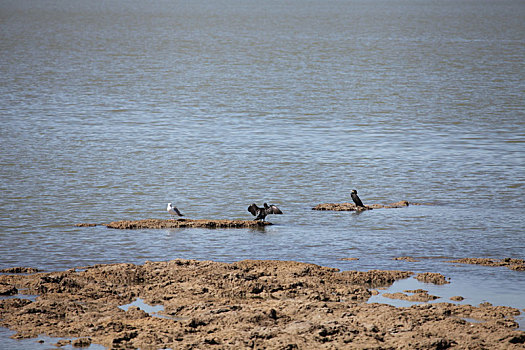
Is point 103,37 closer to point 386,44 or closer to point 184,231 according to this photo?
point 386,44

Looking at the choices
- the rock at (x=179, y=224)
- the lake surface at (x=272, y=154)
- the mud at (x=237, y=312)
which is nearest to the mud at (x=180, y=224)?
the rock at (x=179, y=224)

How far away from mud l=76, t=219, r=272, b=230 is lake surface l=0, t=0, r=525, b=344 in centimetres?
34

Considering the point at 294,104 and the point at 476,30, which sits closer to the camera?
the point at 294,104

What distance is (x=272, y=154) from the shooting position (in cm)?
2684

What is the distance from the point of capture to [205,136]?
30.8m

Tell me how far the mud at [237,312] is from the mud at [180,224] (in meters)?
3.65

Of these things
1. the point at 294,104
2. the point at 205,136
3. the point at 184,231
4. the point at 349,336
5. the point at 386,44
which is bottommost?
the point at 349,336

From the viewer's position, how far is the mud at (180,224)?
1695cm

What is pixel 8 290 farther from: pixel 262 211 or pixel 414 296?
pixel 262 211

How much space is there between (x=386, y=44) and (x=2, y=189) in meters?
56.8

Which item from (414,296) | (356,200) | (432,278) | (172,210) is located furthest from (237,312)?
(356,200)

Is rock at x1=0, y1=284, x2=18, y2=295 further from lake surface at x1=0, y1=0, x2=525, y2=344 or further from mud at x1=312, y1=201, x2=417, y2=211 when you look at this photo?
mud at x1=312, y1=201, x2=417, y2=211

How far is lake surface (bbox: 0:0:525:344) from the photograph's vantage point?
15.6 meters

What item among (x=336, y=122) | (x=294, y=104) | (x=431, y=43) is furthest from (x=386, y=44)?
(x=336, y=122)
